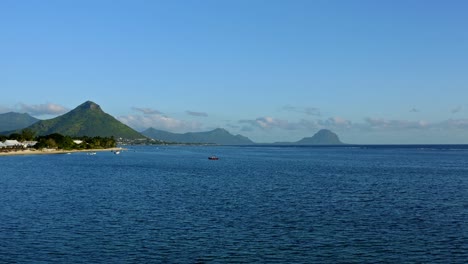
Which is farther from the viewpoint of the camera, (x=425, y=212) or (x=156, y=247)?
(x=425, y=212)

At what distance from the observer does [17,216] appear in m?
55.2

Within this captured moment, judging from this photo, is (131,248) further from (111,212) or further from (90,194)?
(90,194)

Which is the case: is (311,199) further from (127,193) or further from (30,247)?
(30,247)

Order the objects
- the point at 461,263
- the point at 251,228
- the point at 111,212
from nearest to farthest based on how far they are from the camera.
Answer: the point at 461,263
the point at 251,228
the point at 111,212

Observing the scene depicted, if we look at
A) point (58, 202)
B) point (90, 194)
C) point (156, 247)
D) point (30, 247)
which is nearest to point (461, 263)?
point (156, 247)

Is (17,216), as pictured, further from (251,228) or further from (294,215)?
(294,215)

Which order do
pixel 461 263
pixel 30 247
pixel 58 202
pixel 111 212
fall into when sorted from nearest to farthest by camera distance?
pixel 461 263
pixel 30 247
pixel 111 212
pixel 58 202

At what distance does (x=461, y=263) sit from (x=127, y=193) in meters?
59.5

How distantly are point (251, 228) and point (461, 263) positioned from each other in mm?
20800

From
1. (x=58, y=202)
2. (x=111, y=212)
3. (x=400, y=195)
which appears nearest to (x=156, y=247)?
(x=111, y=212)

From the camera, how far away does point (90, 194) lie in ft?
262

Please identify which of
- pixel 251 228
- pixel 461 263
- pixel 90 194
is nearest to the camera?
pixel 461 263

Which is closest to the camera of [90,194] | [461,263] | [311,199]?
[461,263]

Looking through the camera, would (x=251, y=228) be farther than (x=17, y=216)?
No
